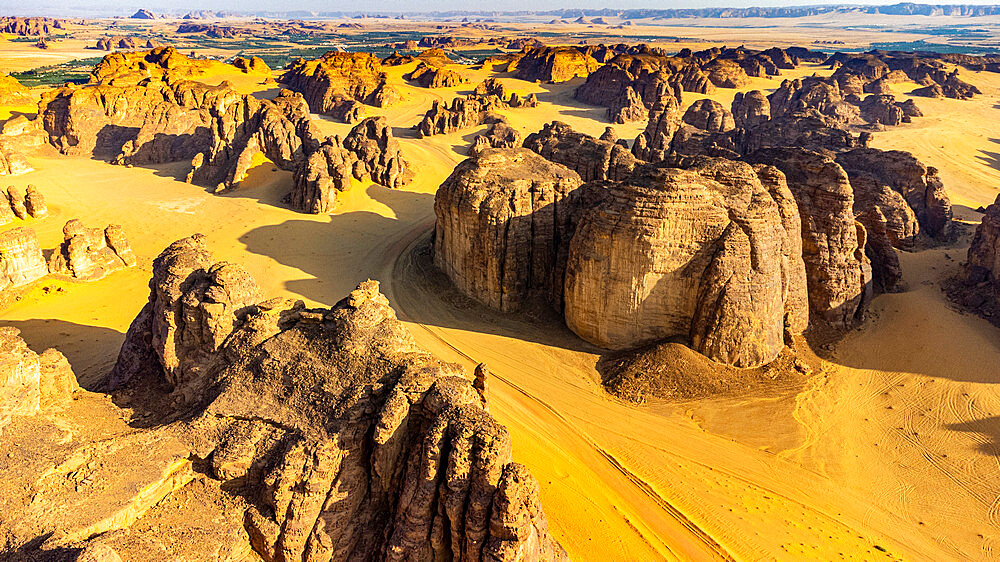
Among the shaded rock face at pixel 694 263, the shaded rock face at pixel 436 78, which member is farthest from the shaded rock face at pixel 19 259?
the shaded rock face at pixel 436 78

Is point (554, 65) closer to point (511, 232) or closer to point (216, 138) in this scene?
point (216, 138)

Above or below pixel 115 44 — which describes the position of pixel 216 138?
below

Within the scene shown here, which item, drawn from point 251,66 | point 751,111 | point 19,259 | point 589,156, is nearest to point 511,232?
point 589,156

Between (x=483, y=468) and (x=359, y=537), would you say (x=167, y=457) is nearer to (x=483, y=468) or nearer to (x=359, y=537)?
(x=359, y=537)

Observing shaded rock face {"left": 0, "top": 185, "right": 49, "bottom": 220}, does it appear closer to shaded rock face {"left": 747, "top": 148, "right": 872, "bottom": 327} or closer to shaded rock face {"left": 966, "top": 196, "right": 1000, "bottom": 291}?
shaded rock face {"left": 747, "top": 148, "right": 872, "bottom": 327}

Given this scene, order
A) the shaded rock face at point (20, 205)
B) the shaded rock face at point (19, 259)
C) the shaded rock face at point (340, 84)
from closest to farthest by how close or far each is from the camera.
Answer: the shaded rock face at point (19, 259) < the shaded rock face at point (20, 205) < the shaded rock face at point (340, 84)

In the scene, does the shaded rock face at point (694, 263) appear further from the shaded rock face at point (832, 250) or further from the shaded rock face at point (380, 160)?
the shaded rock face at point (380, 160)

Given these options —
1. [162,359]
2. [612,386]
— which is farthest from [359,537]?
[612,386]
